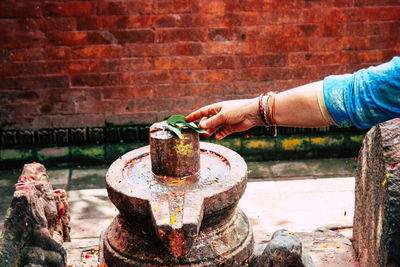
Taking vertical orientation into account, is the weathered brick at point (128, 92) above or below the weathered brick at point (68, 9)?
below

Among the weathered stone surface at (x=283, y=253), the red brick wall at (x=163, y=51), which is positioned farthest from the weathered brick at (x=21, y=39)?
the weathered stone surface at (x=283, y=253)

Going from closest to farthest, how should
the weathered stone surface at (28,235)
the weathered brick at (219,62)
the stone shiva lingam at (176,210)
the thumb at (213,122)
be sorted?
the weathered stone surface at (28,235) → the stone shiva lingam at (176,210) → the thumb at (213,122) → the weathered brick at (219,62)

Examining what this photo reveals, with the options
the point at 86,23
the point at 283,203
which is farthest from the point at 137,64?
the point at 283,203

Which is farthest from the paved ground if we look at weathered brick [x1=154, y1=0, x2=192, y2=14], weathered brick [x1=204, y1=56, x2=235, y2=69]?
weathered brick [x1=154, y1=0, x2=192, y2=14]

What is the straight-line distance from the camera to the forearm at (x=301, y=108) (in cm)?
211

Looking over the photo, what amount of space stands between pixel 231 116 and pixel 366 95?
31.5 inches

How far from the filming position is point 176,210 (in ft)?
7.39

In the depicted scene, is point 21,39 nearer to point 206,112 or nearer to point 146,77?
point 146,77

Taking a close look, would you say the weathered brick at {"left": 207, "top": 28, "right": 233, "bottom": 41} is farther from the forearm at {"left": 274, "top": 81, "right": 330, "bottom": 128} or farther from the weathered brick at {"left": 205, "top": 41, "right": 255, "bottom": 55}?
the forearm at {"left": 274, "top": 81, "right": 330, "bottom": 128}

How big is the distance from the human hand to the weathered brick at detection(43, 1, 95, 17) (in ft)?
8.74

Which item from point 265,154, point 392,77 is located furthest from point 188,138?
point 265,154

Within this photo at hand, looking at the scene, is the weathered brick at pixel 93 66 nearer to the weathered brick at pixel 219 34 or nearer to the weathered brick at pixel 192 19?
the weathered brick at pixel 192 19

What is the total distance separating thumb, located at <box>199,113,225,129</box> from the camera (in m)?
2.51

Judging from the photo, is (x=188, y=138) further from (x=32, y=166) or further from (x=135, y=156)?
(x=32, y=166)
